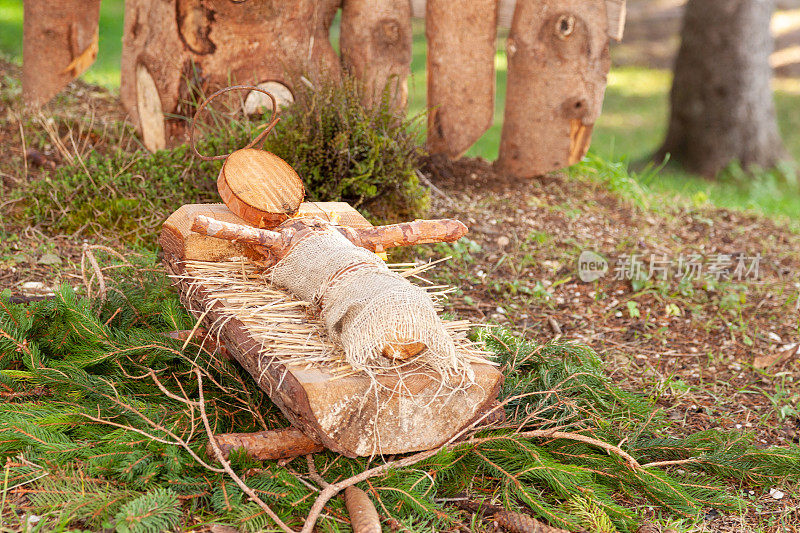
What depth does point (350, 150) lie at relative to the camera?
3844 mm

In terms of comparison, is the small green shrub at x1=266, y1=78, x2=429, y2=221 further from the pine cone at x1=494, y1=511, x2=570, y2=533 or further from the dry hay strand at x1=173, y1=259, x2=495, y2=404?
the pine cone at x1=494, y1=511, x2=570, y2=533

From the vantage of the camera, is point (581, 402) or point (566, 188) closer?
point (581, 402)

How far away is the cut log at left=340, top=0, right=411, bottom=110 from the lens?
4473 millimetres

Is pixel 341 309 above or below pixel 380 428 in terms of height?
above

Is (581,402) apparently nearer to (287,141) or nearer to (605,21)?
(287,141)

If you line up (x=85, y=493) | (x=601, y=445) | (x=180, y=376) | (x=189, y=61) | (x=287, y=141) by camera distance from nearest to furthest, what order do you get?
1. (x=85, y=493)
2. (x=601, y=445)
3. (x=180, y=376)
4. (x=287, y=141)
5. (x=189, y=61)

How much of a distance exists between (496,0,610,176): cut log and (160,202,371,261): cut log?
2148 mm

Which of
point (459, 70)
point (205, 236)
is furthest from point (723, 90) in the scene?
point (205, 236)

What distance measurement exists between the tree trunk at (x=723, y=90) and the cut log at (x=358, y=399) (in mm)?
5986

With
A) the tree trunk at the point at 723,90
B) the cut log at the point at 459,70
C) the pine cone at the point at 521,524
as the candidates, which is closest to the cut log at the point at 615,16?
the cut log at the point at 459,70

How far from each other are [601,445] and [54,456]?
5.17ft

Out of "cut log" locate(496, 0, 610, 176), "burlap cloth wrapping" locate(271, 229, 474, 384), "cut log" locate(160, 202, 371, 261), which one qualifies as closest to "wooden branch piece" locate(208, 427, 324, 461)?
"burlap cloth wrapping" locate(271, 229, 474, 384)

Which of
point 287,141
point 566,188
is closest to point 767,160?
point 566,188

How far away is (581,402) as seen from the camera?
276cm
